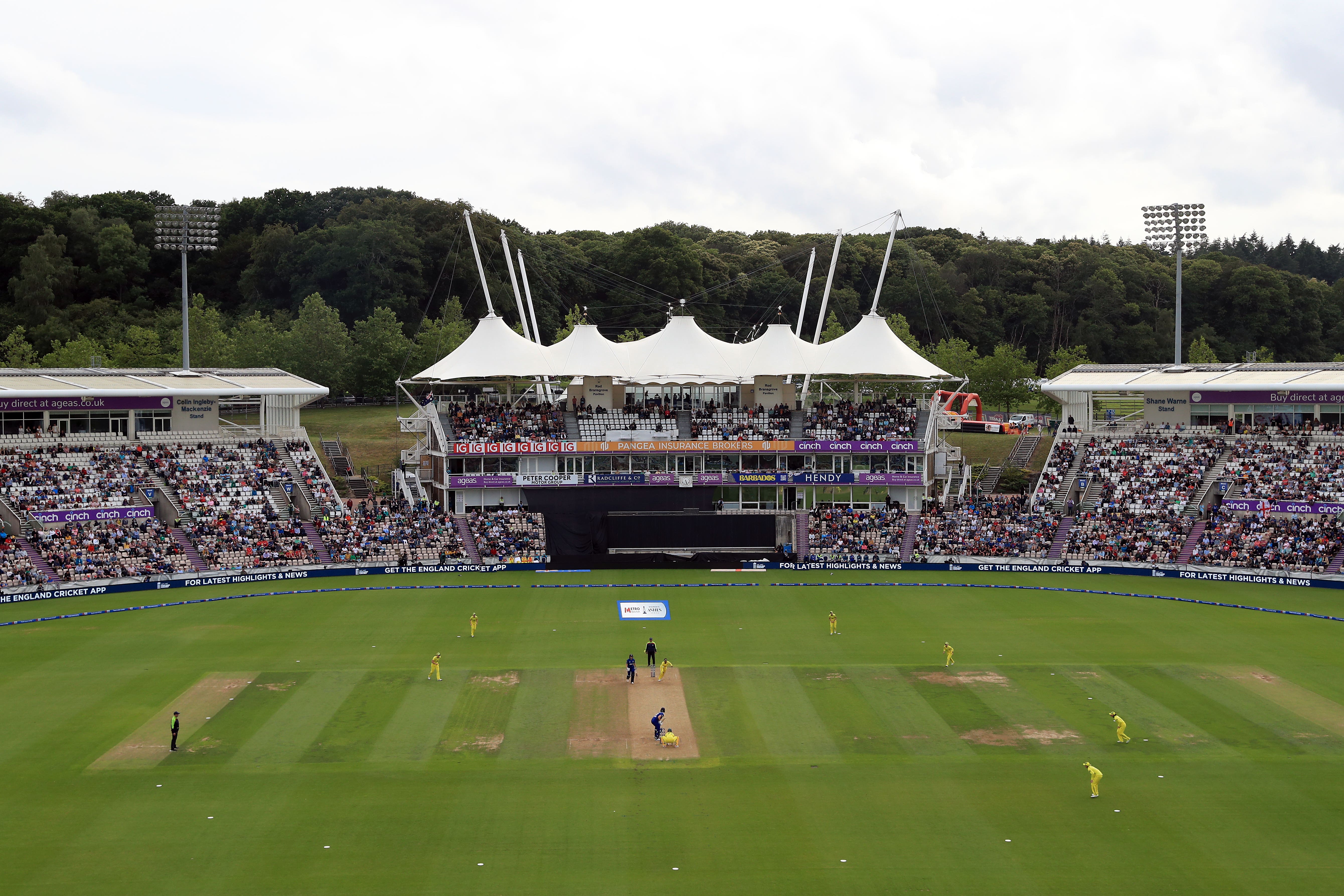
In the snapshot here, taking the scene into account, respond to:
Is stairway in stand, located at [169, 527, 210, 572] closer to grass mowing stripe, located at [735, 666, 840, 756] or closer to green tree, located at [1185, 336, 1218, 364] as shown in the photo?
grass mowing stripe, located at [735, 666, 840, 756]

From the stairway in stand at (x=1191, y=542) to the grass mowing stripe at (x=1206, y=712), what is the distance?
18.2m

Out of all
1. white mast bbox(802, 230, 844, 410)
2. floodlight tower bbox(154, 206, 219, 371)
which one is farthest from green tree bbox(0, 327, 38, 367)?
white mast bbox(802, 230, 844, 410)

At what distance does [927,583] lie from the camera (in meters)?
47.9

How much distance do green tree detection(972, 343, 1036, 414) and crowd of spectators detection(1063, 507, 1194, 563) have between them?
2282cm

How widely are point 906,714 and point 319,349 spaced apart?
58924 mm

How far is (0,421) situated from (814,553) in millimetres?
37843

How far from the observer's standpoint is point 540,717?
28484 millimetres

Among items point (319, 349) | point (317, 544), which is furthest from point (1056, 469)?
point (319, 349)

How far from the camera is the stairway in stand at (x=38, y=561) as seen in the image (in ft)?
148

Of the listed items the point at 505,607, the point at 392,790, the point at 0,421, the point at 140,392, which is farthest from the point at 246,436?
the point at 392,790

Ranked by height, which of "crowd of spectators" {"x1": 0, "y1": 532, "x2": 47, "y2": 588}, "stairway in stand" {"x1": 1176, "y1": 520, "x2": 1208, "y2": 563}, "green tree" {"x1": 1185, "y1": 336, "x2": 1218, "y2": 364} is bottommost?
"crowd of spectators" {"x1": 0, "y1": 532, "x2": 47, "y2": 588}

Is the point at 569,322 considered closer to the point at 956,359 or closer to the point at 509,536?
the point at 956,359

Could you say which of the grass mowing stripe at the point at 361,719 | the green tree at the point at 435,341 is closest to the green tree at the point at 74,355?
the green tree at the point at 435,341

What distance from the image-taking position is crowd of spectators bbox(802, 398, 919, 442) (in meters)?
58.1
